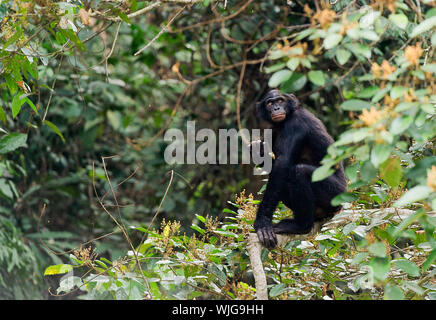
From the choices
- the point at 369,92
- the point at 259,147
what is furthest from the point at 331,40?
the point at 259,147

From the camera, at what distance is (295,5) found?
8023 millimetres

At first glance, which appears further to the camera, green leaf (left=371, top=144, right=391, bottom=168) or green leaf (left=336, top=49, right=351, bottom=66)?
green leaf (left=336, top=49, right=351, bottom=66)

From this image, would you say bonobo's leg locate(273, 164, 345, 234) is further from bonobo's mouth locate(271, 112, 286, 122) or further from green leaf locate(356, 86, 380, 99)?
green leaf locate(356, 86, 380, 99)

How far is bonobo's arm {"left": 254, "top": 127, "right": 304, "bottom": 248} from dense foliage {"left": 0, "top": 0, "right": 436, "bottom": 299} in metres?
0.14

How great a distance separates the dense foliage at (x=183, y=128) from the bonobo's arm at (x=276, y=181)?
145 millimetres

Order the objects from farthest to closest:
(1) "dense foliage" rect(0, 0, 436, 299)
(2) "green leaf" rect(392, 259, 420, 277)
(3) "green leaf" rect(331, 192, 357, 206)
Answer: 1. (2) "green leaf" rect(392, 259, 420, 277)
2. (3) "green leaf" rect(331, 192, 357, 206)
3. (1) "dense foliage" rect(0, 0, 436, 299)

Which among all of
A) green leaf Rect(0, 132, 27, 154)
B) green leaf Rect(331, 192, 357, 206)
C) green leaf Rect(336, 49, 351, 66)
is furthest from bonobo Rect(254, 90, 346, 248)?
green leaf Rect(0, 132, 27, 154)

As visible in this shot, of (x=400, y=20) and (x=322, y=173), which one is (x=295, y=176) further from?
(x=400, y=20)

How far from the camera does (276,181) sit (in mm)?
4750

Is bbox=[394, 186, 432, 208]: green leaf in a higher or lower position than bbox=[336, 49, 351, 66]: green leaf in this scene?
lower

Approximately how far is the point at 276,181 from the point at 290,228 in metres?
0.40

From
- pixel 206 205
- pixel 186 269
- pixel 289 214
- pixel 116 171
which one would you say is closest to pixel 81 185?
pixel 116 171

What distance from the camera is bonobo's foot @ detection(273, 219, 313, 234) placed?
4.59 metres

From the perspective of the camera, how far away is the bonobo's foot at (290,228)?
459 cm
